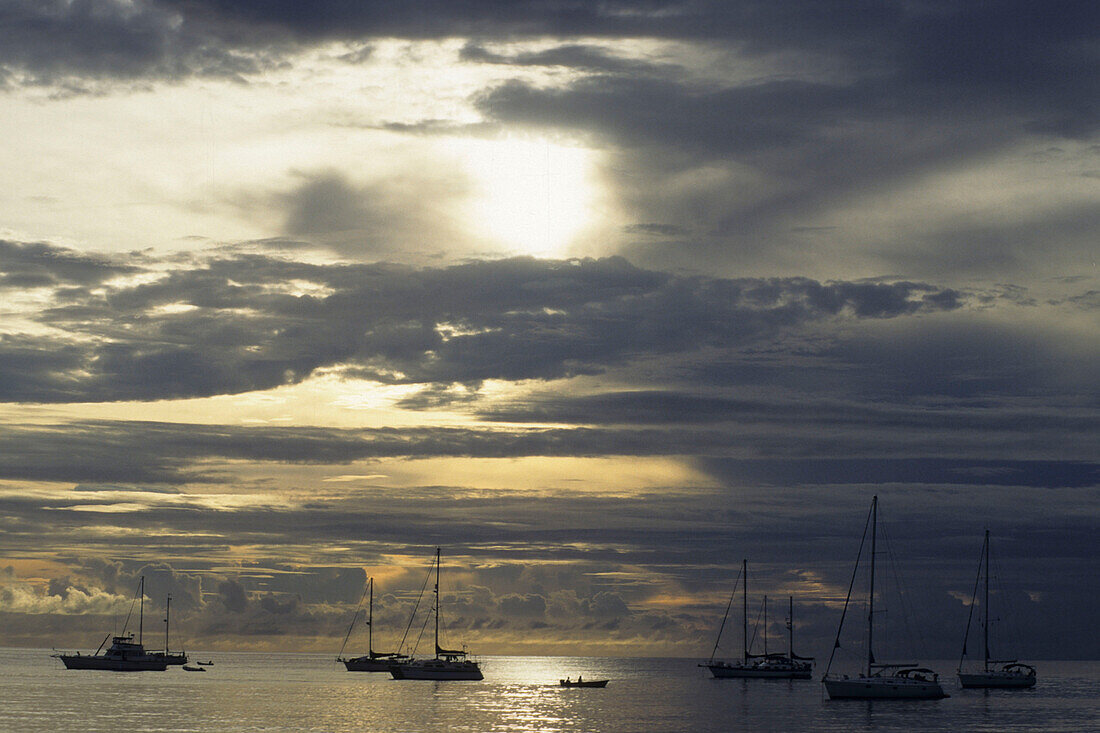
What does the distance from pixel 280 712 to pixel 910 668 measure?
295ft

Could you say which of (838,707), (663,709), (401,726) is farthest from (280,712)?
(838,707)

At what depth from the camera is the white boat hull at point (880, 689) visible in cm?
16238

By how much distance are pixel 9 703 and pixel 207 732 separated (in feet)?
211

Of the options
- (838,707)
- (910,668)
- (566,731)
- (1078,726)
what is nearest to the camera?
(566,731)

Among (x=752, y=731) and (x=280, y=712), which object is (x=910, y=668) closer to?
(x=752, y=731)

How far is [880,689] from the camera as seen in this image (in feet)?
540

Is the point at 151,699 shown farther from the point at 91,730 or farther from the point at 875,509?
the point at 875,509

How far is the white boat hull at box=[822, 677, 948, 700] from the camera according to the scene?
162375 millimetres

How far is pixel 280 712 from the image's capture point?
537ft

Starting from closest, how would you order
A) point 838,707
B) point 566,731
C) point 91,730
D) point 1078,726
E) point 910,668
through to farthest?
point 91,730 < point 566,731 < point 1078,726 < point 910,668 < point 838,707

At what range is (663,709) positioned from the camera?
7382 inches

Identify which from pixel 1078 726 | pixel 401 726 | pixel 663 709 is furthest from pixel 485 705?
pixel 1078 726

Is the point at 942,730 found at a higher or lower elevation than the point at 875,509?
lower

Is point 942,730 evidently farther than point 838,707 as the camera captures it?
No
